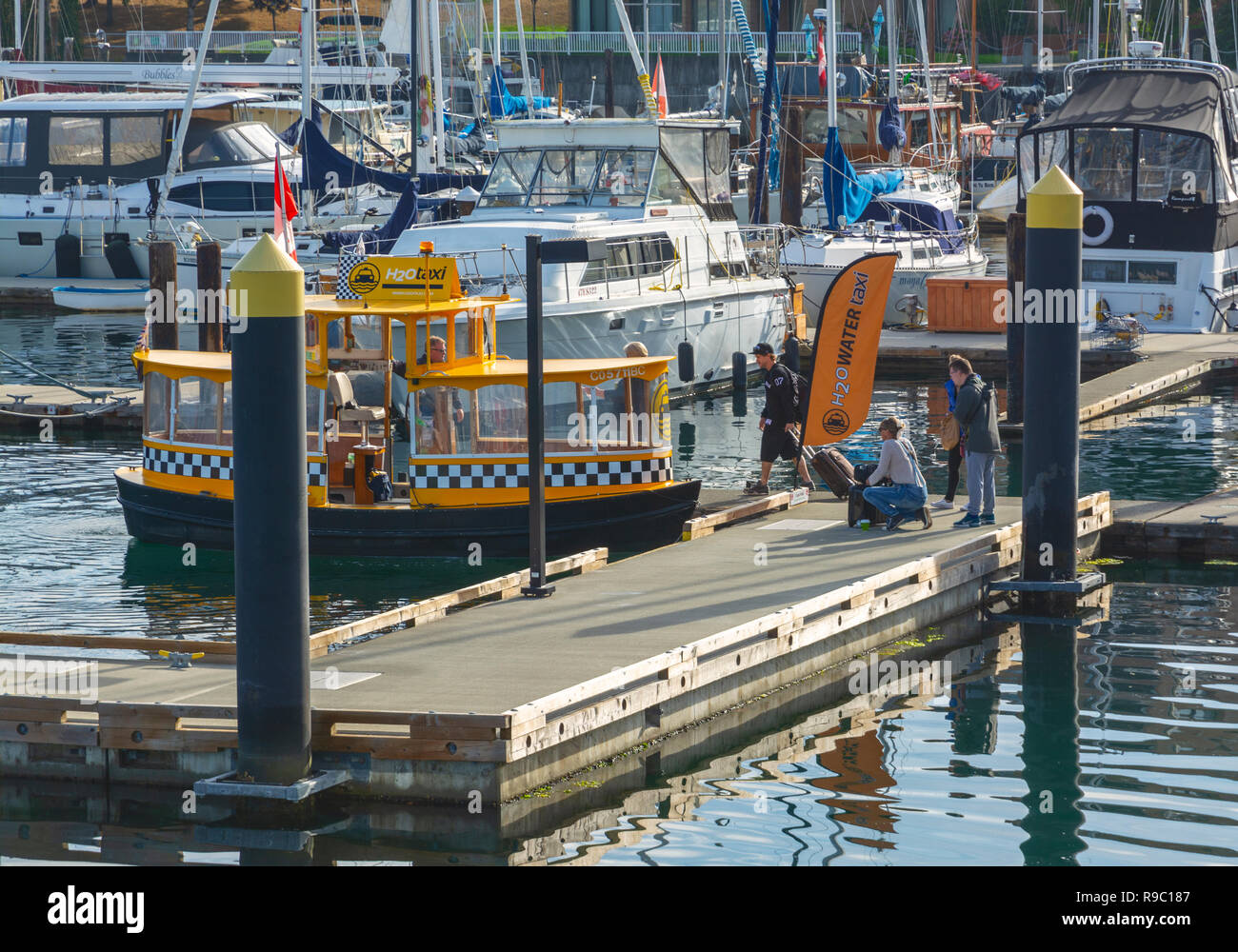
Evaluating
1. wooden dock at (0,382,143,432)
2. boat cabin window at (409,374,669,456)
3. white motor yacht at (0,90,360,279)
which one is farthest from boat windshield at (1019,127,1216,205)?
white motor yacht at (0,90,360,279)

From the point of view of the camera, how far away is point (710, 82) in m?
71.9

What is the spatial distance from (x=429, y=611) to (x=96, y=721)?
131 inches

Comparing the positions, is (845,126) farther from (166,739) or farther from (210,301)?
(166,739)

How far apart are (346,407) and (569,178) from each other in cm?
1115

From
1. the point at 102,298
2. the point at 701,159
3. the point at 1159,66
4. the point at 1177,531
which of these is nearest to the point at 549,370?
the point at 1177,531

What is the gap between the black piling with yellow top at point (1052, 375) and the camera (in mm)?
14961

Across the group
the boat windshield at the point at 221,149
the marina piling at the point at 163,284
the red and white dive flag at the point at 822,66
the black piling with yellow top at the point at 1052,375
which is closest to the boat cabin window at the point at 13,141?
the boat windshield at the point at 221,149

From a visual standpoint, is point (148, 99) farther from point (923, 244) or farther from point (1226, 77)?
point (1226, 77)

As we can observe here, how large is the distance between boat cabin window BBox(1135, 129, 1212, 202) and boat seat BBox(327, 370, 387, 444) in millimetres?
19608

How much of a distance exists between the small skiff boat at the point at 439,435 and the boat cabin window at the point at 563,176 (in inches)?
Result: 404

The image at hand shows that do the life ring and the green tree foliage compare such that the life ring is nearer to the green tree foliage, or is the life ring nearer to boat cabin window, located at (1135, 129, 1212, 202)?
boat cabin window, located at (1135, 129, 1212, 202)

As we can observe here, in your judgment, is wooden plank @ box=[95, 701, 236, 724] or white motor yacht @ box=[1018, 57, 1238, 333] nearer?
wooden plank @ box=[95, 701, 236, 724]

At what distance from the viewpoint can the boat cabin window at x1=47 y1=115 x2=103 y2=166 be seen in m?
44.9

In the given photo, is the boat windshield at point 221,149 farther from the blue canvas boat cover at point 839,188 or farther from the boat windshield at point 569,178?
the boat windshield at point 569,178
